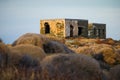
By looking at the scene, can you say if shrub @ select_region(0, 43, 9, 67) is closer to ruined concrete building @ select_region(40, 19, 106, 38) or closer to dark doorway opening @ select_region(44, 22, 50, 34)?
ruined concrete building @ select_region(40, 19, 106, 38)

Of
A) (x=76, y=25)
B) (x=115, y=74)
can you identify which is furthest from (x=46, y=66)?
(x=76, y=25)

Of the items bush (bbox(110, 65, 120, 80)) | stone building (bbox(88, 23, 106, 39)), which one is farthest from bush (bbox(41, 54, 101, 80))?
stone building (bbox(88, 23, 106, 39))

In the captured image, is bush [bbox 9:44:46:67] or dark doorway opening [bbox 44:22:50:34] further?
dark doorway opening [bbox 44:22:50:34]

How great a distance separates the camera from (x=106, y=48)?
20.9m

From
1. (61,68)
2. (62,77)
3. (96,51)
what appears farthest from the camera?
(96,51)

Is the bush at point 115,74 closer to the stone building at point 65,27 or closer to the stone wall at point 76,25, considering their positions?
the stone building at point 65,27

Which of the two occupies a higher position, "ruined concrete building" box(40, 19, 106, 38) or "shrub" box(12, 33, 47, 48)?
"shrub" box(12, 33, 47, 48)

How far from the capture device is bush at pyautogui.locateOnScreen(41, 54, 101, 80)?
7.98 metres

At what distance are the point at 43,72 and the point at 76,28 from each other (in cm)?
3554

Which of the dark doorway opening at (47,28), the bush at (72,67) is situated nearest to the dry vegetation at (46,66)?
the bush at (72,67)

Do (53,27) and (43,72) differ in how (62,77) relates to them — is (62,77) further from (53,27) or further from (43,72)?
(53,27)

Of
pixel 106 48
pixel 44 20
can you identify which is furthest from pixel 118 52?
pixel 44 20

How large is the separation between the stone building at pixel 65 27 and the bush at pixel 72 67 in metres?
32.0

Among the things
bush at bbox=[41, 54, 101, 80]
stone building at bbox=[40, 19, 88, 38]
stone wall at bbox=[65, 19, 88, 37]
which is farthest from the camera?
stone wall at bbox=[65, 19, 88, 37]
